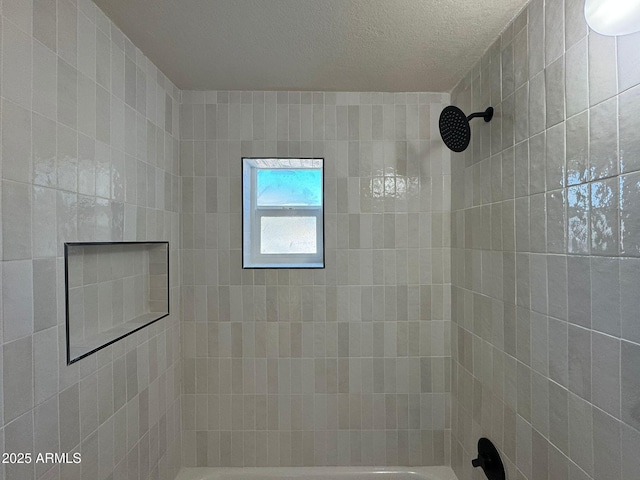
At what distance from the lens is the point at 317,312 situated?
184 centimetres

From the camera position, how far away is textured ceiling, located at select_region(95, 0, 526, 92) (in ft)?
3.85

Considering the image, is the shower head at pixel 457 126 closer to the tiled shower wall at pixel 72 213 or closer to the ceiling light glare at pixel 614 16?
the ceiling light glare at pixel 614 16

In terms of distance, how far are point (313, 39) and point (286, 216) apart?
963mm

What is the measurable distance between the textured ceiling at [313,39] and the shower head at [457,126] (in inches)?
10.9

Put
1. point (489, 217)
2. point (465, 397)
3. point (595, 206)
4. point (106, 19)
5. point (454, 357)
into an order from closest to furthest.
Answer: point (595, 206) → point (106, 19) → point (489, 217) → point (465, 397) → point (454, 357)

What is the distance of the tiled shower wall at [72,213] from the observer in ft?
2.78

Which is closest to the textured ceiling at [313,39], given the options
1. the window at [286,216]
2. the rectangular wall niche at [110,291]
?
the window at [286,216]

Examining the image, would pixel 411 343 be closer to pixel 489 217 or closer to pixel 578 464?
pixel 489 217

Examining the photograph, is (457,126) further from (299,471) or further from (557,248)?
(299,471)

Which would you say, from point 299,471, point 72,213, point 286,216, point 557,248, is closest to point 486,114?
point 557,248

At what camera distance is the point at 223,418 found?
1.84m

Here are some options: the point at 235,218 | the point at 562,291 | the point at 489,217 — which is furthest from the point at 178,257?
the point at 562,291

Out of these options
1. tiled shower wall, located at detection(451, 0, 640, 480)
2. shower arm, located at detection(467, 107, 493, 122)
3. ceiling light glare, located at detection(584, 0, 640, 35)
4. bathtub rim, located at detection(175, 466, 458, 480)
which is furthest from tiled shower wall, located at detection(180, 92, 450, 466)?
ceiling light glare, located at detection(584, 0, 640, 35)

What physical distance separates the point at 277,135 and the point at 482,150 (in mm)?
1007
